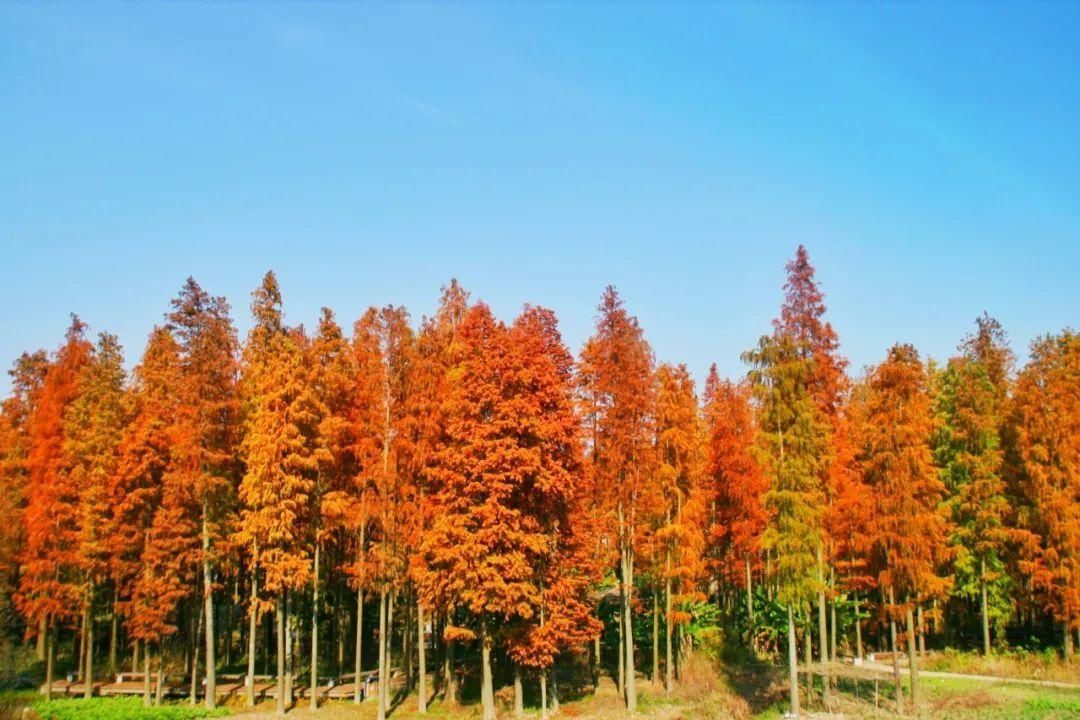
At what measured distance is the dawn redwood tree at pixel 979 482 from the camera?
37906 millimetres

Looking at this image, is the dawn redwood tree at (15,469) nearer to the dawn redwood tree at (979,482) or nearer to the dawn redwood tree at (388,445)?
the dawn redwood tree at (388,445)

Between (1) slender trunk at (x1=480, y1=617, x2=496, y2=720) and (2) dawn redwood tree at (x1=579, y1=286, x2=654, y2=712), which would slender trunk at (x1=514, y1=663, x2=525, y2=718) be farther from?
(2) dawn redwood tree at (x1=579, y1=286, x2=654, y2=712)

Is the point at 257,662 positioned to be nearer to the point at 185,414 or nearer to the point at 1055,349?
the point at 185,414

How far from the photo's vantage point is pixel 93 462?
116 ft

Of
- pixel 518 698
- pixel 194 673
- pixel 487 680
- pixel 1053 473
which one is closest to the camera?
pixel 487 680

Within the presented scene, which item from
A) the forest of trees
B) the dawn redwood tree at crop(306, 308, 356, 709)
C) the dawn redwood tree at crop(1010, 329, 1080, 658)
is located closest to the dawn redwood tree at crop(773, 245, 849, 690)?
the forest of trees

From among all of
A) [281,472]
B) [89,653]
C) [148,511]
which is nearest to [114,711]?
[89,653]

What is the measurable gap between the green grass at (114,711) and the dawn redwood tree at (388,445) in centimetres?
778

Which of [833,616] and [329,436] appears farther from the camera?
[833,616]

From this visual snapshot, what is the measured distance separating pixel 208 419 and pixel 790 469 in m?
24.6

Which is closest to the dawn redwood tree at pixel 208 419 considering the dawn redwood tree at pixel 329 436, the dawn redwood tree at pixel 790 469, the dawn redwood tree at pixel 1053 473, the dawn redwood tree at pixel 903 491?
the dawn redwood tree at pixel 329 436

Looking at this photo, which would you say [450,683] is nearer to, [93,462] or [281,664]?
[281,664]

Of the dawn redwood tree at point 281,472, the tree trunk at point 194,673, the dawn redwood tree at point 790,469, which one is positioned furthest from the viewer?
the tree trunk at point 194,673

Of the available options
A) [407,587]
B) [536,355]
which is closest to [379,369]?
[536,355]
